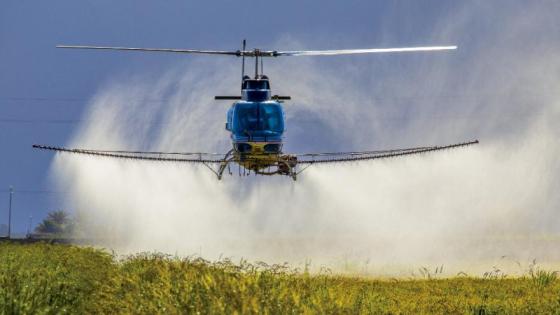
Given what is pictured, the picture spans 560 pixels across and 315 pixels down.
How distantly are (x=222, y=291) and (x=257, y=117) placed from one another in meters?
24.4

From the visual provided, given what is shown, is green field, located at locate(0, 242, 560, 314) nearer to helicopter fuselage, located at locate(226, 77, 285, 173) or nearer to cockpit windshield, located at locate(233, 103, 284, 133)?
helicopter fuselage, located at locate(226, 77, 285, 173)

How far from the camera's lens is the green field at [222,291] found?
21.9 m

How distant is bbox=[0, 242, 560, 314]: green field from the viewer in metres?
21.9

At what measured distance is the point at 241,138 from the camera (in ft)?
152

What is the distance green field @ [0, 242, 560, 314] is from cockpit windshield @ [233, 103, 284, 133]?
27.4ft

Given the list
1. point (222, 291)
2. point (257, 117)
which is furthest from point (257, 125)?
point (222, 291)

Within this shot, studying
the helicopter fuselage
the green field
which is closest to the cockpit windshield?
the helicopter fuselage

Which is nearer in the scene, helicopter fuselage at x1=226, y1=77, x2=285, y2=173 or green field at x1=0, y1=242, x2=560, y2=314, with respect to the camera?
green field at x1=0, y1=242, x2=560, y2=314

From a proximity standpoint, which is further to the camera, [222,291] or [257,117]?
[257,117]

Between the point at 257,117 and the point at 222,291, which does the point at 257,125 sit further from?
the point at 222,291

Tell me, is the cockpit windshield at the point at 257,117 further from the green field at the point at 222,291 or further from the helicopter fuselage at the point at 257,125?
the green field at the point at 222,291

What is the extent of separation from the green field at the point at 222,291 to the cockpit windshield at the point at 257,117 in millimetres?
8345

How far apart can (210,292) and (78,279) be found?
12.1 metres

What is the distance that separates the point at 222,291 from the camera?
22.2m
